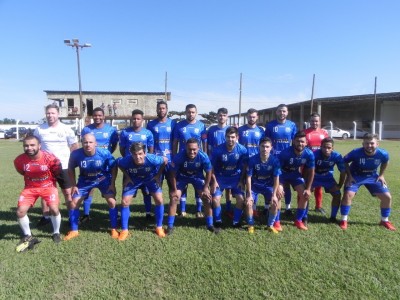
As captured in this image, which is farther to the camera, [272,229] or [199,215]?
[199,215]

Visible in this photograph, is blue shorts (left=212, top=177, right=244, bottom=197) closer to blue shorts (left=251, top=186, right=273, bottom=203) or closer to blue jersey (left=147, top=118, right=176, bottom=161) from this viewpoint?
blue shorts (left=251, top=186, right=273, bottom=203)

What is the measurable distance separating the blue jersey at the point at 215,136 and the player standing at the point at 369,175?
2.10 metres

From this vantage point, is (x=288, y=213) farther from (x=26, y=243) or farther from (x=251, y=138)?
(x=26, y=243)

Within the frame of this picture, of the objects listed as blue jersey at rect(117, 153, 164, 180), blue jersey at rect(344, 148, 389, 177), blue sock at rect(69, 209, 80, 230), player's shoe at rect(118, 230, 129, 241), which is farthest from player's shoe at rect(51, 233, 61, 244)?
blue jersey at rect(344, 148, 389, 177)

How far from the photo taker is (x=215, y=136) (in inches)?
215

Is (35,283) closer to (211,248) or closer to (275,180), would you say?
(211,248)

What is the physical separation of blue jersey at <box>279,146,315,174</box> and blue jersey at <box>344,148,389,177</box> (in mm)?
673

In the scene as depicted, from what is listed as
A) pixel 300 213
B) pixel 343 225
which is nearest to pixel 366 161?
pixel 343 225

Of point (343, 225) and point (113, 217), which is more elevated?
point (113, 217)

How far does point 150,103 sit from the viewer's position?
36875mm

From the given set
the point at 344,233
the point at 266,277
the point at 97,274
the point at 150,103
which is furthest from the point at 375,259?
the point at 150,103

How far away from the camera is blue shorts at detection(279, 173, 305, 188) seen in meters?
4.92

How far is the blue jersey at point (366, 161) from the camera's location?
15.6ft

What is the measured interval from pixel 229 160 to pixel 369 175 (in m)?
2.29
